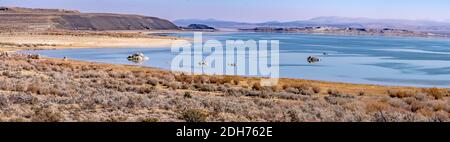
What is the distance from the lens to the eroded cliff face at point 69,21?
124m

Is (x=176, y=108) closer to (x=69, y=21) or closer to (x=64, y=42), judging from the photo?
(x=64, y=42)

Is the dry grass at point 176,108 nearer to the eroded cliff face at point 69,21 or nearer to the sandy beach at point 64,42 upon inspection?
the sandy beach at point 64,42

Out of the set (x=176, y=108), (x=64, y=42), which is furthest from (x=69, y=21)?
(x=176, y=108)

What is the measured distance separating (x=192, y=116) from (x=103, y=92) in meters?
5.84

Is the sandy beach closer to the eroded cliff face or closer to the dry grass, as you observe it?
the eroded cliff face

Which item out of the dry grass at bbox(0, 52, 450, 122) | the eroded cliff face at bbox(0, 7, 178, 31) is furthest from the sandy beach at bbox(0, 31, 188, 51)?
the dry grass at bbox(0, 52, 450, 122)

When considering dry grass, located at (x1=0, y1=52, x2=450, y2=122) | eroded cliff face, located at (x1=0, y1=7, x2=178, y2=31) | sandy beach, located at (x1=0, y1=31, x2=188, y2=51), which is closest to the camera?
dry grass, located at (x1=0, y1=52, x2=450, y2=122)

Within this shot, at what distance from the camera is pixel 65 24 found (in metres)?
142

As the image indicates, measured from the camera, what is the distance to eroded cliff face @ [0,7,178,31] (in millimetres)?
124312

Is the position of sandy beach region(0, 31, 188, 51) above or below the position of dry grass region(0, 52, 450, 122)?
below

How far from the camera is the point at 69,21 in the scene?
14888cm

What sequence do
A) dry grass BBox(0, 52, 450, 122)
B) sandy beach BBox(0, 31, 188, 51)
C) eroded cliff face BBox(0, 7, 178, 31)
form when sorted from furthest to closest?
eroded cliff face BBox(0, 7, 178, 31) < sandy beach BBox(0, 31, 188, 51) < dry grass BBox(0, 52, 450, 122)

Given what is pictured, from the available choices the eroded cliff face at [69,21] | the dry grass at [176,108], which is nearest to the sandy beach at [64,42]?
the eroded cliff face at [69,21]
